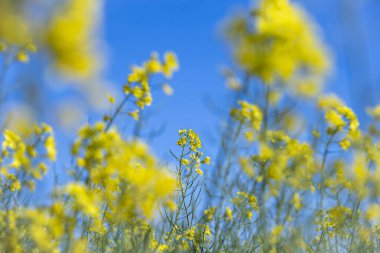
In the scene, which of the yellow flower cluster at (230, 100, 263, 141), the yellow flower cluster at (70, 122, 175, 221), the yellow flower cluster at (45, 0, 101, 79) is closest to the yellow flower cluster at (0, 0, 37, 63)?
the yellow flower cluster at (45, 0, 101, 79)

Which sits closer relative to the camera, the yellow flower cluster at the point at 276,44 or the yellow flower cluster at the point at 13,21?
the yellow flower cluster at the point at 13,21

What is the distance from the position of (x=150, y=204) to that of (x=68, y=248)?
62cm

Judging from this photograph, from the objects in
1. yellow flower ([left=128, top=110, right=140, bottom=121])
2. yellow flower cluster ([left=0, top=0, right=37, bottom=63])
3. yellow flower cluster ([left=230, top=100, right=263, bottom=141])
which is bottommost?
yellow flower cluster ([left=0, top=0, right=37, bottom=63])

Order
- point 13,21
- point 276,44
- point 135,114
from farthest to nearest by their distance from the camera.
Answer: point 135,114 → point 276,44 → point 13,21

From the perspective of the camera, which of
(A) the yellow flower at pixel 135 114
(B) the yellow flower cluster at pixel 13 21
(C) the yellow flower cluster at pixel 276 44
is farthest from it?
(A) the yellow flower at pixel 135 114

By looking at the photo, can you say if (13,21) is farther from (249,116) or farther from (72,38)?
(249,116)

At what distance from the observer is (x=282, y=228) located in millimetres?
3652

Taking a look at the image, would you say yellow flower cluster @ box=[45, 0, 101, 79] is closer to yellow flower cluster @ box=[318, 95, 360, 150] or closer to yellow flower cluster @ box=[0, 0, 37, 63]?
yellow flower cluster @ box=[0, 0, 37, 63]

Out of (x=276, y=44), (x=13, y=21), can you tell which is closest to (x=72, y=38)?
(x=13, y=21)

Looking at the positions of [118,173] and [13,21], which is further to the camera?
[118,173]

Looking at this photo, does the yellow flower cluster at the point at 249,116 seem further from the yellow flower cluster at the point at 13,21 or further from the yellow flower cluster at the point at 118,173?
the yellow flower cluster at the point at 13,21

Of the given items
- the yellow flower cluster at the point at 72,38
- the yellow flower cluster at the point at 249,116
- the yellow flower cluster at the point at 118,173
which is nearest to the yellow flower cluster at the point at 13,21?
the yellow flower cluster at the point at 72,38

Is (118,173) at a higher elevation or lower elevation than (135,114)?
lower

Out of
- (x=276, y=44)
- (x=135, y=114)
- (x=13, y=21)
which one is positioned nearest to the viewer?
(x=13, y=21)
